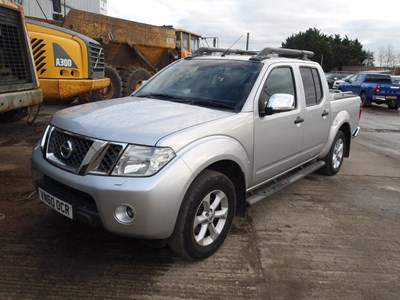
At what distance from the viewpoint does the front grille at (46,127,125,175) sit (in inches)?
106

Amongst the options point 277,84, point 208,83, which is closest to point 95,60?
point 208,83

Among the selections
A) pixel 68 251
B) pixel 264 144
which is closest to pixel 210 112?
pixel 264 144

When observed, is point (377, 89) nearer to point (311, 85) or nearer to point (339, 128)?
point (339, 128)

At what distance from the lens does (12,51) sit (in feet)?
18.8

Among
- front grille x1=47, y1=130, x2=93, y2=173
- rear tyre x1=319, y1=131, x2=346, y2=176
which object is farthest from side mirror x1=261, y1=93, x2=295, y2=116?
rear tyre x1=319, y1=131, x2=346, y2=176

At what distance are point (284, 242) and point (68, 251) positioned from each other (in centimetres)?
198

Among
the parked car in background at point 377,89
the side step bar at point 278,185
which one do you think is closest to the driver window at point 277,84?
the side step bar at point 278,185

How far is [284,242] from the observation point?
3600 millimetres

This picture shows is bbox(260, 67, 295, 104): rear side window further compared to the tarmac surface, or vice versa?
bbox(260, 67, 295, 104): rear side window

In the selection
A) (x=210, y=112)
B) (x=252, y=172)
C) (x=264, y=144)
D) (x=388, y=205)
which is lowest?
(x=388, y=205)

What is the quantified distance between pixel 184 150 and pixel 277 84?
5.76 ft

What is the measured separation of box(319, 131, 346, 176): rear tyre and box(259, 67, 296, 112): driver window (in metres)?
1.64

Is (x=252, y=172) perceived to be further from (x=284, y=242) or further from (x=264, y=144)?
(x=284, y=242)

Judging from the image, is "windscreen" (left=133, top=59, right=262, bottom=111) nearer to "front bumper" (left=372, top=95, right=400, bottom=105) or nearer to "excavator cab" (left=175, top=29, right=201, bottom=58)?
"excavator cab" (left=175, top=29, right=201, bottom=58)
